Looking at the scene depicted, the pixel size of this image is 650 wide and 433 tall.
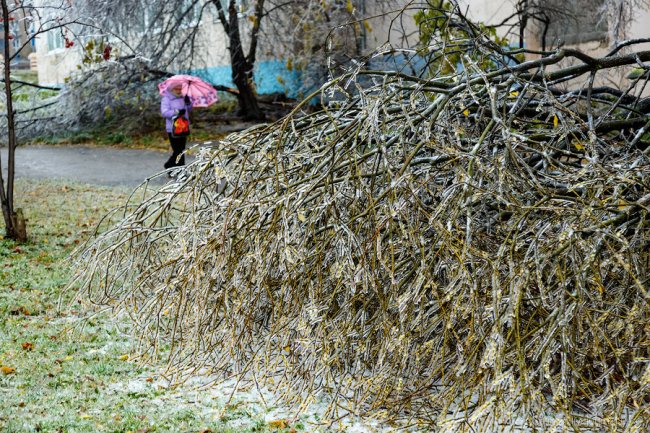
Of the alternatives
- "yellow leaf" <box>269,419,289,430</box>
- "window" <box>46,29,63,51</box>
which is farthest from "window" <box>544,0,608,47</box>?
"window" <box>46,29,63,51</box>

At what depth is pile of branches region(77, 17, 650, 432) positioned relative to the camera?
379 cm

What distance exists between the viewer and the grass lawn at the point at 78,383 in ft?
14.3

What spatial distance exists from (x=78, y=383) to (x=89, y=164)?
37.6ft

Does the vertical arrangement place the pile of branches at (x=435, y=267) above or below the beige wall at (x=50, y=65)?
below

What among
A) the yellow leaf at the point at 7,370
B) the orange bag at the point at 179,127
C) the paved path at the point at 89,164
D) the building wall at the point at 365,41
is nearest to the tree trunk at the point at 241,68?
the building wall at the point at 365,41

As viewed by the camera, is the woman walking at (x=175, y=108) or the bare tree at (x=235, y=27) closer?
the woman walking at (x=175, y=108)

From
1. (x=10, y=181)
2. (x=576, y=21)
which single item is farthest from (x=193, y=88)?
(x=576, y=21)

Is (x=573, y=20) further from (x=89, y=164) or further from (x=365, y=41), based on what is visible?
(x=89, y=164)

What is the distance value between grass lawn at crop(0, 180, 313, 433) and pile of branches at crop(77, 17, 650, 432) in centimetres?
24

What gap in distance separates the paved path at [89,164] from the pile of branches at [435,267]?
9048mm

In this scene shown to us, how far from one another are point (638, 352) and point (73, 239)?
682cm

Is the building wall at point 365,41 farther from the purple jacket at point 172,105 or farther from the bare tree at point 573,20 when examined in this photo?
the purple jacket at point 172,105

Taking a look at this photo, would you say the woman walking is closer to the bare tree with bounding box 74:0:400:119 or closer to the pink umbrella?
the pink umbrella

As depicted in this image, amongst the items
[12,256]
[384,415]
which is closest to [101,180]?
[12,256]
